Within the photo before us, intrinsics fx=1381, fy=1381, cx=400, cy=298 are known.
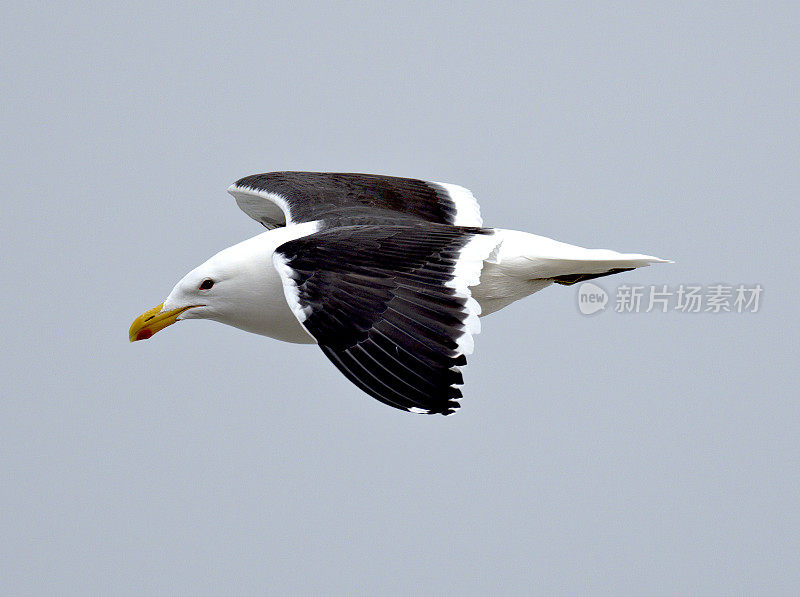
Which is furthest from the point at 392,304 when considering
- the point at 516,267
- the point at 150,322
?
the point at 150,322

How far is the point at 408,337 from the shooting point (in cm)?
520

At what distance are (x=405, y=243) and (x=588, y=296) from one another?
4.77 ft

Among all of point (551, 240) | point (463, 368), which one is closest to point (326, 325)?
point (463, 368)

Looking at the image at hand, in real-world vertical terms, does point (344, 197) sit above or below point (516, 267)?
above

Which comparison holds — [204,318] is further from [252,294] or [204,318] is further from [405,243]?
[405,243]

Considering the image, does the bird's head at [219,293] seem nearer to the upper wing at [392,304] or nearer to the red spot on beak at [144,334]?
the red spot on beak at [144,334]

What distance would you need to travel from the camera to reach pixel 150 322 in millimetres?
6320

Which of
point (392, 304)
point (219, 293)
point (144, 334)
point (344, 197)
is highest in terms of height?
point (344, 197)

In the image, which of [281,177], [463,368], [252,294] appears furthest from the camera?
[281,177]

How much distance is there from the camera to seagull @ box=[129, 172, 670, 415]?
5145 millimetres

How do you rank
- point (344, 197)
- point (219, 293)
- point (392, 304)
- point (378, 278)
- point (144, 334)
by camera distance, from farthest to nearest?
1. point (344, 197)
2. point (144, 334)
3. point (219, 293)
4. point (378, 278)
5. point (392, 304)

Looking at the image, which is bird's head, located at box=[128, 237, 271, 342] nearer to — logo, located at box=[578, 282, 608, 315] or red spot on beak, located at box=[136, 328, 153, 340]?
red spot on beak, located at box=[136, 328, 153, 340]

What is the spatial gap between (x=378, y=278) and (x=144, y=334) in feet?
4.61

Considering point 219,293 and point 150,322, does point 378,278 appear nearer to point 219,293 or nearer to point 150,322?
point 219,293
